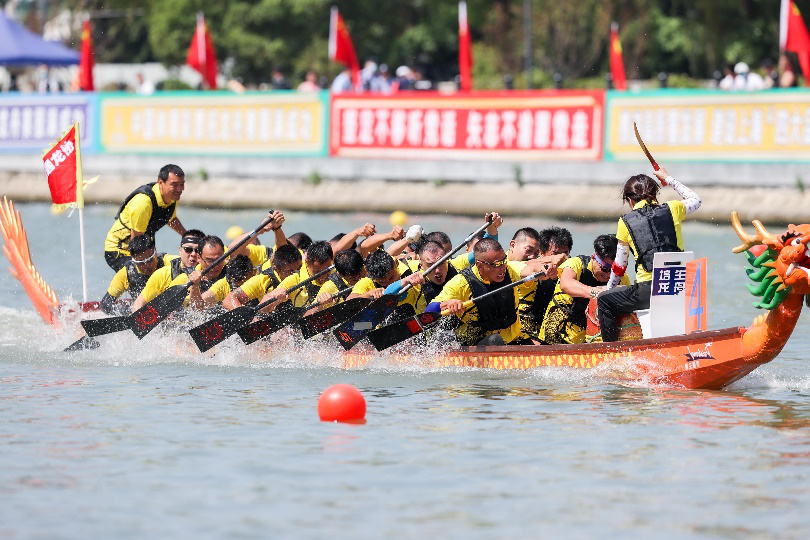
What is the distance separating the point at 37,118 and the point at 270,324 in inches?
712

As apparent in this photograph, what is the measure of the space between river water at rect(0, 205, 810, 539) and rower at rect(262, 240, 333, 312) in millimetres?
462

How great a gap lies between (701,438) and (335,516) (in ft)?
9.76

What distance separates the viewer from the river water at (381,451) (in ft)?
27.3

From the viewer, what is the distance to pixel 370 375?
1291 centimetres

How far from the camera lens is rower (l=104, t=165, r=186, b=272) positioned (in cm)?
1494

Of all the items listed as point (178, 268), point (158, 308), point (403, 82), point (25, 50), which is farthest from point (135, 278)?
A: point (25, 50)

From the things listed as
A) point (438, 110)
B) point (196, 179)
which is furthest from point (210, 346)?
point (196, 179)

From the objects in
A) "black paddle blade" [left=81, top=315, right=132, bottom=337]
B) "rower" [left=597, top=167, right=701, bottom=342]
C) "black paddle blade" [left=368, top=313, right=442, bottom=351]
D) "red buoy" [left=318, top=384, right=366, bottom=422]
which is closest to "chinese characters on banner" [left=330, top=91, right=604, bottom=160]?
"black paddle blade" [left=81, top=315, right=132, bottom=337]

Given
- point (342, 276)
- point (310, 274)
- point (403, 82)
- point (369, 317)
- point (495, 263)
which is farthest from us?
point (403, 82)

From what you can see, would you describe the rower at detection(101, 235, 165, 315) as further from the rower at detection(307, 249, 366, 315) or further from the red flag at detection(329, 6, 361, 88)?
the red flag at detection(329, 6, 361, 88)

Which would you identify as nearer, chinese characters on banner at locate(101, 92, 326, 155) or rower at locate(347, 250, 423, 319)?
rower at locate(347, 250, 423, 319)

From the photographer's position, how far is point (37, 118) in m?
30.2

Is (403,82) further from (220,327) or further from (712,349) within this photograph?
(712,349)

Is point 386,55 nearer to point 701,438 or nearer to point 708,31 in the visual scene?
point 708,31
